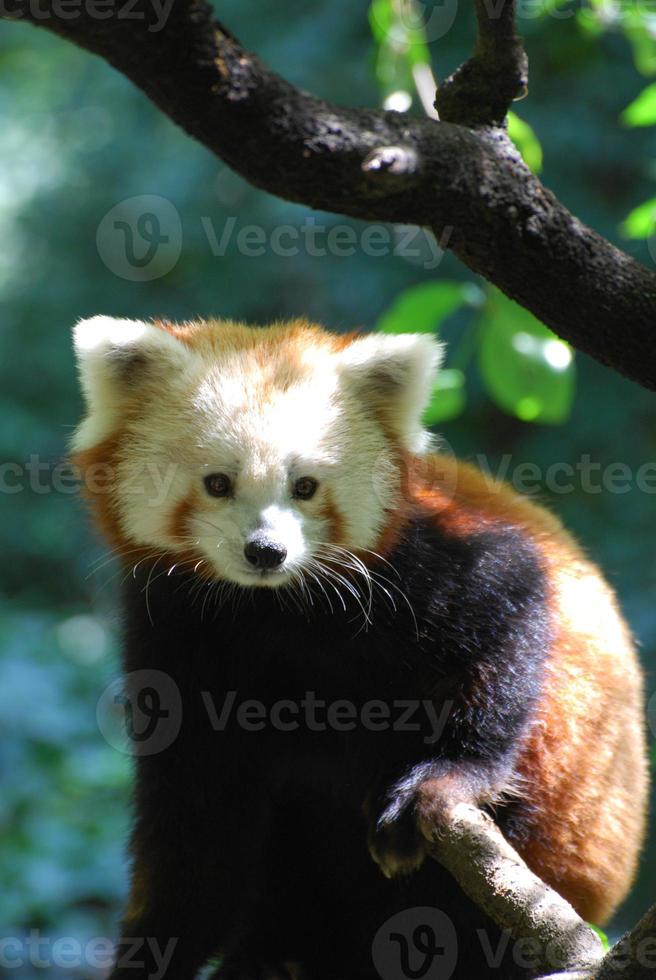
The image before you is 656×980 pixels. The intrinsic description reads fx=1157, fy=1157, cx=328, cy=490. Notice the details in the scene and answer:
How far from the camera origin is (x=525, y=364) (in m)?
2.96

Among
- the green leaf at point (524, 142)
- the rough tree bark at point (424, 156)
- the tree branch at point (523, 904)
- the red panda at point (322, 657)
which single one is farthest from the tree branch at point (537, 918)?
the green leaf at point (524, 142)

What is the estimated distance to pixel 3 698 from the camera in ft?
18.1

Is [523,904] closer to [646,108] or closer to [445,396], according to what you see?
[445,396]

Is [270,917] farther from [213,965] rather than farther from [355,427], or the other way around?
[355,427]

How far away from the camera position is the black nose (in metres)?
2.29

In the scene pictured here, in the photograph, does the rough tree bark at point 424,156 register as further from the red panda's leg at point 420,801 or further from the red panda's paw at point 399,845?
the red panda's paw at point 399,845

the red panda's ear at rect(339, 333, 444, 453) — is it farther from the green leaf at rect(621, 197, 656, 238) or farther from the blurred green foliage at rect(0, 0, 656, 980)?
the blurred green foliage at rect(0, 0, 656, 980)

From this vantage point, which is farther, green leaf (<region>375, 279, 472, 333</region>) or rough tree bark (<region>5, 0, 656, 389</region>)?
green leaf (<region>375, 279, 472, 333</region>)

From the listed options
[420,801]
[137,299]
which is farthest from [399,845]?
[137,299]

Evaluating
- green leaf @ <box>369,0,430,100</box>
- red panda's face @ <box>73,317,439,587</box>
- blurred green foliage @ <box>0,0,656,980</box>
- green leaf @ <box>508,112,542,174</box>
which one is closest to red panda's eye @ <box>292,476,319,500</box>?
red panda's face @ <box>73,317,439,587</box>

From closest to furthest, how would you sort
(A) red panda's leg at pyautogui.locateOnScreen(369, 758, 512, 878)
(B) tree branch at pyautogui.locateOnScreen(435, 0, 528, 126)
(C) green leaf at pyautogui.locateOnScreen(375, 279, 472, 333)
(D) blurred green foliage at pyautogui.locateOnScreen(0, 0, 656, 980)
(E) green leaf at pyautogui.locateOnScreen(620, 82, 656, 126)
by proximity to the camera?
(B) tree branch at pyautogui.locateOnScreen(435, 0, 528, 126)
(A) red panda's leg at pyautogui.locateOnScreen(369, 758, 512, 878)
(E) green leaf at pyautogui.locateOnScreen(620, 82, 656, 126)
(C) green leaf at pyautogui.locateOnScreen(375, 279, 472, 333)
(D) blurred green foliage at pyautogui.locateOnScreen(0, 0, 656, 980)

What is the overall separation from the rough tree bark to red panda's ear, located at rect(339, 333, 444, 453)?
516 mm

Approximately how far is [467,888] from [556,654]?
33.2 inches

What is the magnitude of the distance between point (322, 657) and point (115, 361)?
0.82m
